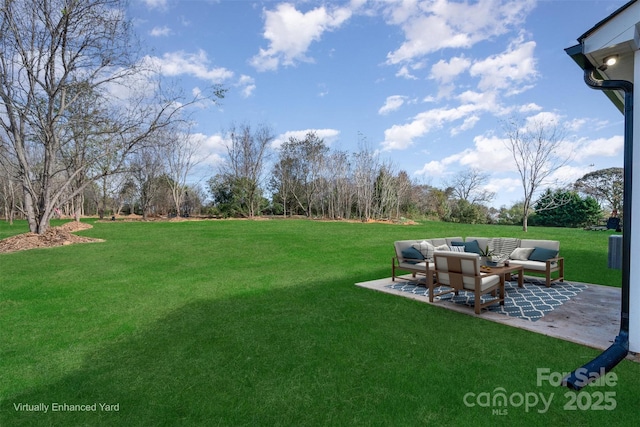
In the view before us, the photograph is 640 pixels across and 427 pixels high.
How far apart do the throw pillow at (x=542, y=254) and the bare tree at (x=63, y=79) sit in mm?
11371

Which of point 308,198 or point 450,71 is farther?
point 308,198

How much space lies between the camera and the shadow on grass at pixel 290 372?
7.16ft

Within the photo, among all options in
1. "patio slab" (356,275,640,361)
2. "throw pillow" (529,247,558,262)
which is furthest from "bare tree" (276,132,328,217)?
"patio slab" (356,275,640,361)

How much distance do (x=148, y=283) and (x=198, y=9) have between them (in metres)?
7.63

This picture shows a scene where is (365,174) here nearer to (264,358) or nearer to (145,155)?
(145,155)

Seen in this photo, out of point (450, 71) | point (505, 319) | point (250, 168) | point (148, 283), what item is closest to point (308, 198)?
point (250, 168)

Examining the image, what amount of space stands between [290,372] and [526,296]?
14.7ft

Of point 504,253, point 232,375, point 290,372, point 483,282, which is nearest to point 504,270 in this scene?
point 483,282

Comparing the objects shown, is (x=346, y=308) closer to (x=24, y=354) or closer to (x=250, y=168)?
(x=24, y=354)

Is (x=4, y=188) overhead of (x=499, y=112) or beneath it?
beneath

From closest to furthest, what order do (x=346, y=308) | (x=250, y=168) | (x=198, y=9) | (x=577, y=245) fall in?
(x=346, y=308), (x=198, y=9), (x=577, y=245), (x=250, y=168)

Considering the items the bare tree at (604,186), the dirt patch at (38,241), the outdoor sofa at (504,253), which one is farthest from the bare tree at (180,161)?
the bare tree at (604,186)

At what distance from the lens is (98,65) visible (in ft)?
37.7

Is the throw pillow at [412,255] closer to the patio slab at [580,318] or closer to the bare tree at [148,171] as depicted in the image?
the patio slab at [580,318]
